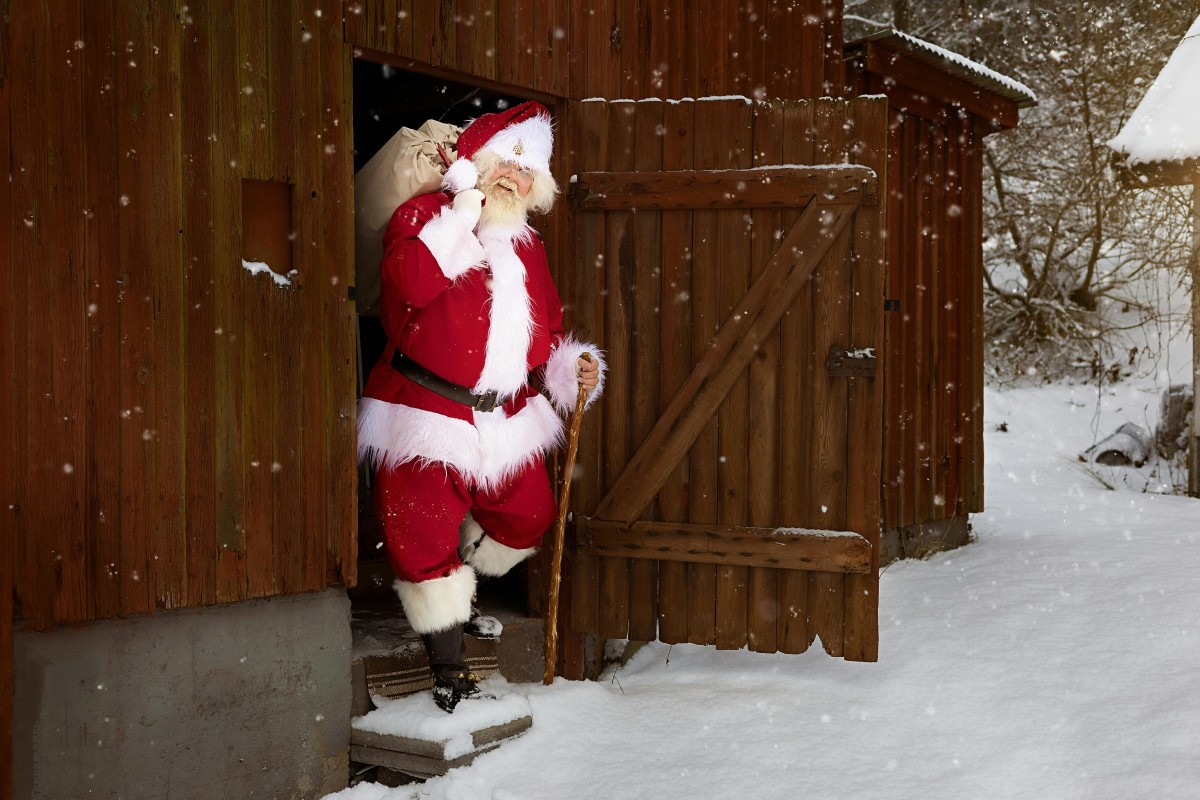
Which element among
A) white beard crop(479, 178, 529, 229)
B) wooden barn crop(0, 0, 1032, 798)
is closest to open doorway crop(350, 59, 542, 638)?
wooden barn crop(0, 0, 1032, 798)

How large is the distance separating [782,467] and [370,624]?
1794mm

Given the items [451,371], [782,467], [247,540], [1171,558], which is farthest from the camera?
[1171,558]

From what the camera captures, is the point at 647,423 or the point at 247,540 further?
the point at 647,423

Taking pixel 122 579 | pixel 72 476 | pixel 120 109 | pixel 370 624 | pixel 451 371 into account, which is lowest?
pixel 370 624

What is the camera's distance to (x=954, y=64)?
20.1 ft

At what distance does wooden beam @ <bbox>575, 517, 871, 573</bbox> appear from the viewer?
3.85 meters

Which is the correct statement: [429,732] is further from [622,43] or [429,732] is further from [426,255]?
[622,43]

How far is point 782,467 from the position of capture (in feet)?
Answer: 13.0

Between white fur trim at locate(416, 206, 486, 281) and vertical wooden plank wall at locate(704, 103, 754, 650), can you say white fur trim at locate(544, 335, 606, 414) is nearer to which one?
vertical wooden plank wall at locate(704, 103, 754, 650)

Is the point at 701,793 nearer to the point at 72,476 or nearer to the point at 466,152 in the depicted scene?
the point at 72,476

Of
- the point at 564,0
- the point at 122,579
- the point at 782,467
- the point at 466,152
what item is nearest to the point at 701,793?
the point at 782,467

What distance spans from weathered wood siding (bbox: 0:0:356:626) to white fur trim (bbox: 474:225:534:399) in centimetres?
50

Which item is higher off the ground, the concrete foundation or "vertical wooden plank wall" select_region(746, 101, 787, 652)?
"vertical wooden plank wall" select_region(746, 101, 787, 652)

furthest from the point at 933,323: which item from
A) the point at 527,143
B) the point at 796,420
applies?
the point at 527,143
